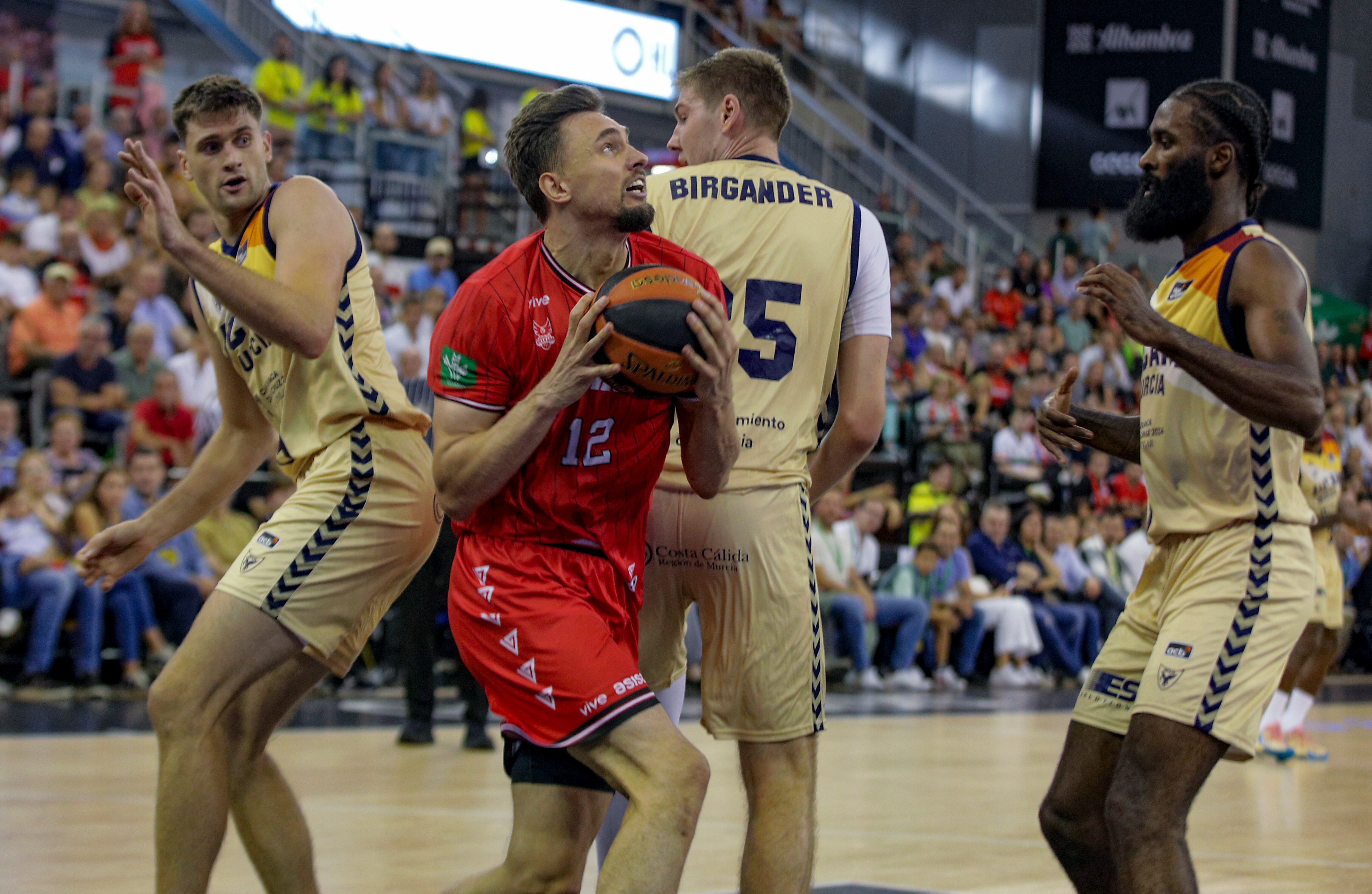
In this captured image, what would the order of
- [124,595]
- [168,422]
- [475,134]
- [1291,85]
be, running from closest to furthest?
[124,595], [168,422], [475,134], [1291,85]

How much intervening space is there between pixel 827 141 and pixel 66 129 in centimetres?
1280

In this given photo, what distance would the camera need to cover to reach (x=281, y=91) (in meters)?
15.9

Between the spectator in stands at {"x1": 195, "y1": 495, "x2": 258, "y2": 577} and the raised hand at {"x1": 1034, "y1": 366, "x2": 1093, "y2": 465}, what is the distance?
24.7ft

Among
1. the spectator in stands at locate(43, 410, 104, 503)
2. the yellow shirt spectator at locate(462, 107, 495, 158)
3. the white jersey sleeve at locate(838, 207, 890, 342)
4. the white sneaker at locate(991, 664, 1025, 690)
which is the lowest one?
the white sneaker at locate(991, 664, 1025, 690)

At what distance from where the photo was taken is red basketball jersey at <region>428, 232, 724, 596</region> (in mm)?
3416

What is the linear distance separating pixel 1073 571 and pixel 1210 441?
12110mm

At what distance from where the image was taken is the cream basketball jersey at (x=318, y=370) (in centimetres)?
412

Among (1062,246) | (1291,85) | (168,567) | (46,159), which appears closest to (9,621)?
(168,567)

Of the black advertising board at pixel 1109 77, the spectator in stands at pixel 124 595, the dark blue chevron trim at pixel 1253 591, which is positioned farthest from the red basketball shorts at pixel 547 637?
the black advertising board at pixel 1109 77

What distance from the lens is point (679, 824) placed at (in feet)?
10.2

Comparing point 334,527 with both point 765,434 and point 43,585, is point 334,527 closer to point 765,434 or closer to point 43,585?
point 765,434

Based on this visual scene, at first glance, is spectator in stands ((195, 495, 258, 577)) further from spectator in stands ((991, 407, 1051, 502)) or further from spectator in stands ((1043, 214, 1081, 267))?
spectator in stands ((1043, 214, 1081, 267))

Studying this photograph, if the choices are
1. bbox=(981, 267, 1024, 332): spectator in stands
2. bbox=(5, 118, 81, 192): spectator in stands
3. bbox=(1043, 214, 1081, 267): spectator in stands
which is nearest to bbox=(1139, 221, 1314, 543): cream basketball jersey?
bbox=(5, 118, 81, 192): spectator in stands

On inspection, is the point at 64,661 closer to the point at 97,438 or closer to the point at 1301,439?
the point at 97,438
